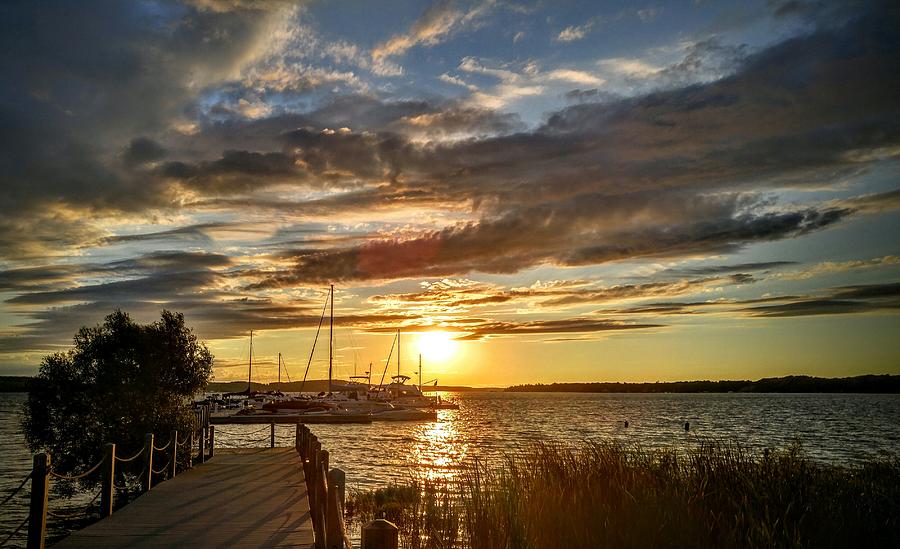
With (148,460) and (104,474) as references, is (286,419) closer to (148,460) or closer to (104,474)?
(148,460)

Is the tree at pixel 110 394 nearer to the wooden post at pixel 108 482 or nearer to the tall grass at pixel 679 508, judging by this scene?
the wooden post at pixel 108 482

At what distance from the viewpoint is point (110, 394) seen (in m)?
22.0

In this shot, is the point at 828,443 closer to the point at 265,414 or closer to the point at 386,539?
the point at 265,414

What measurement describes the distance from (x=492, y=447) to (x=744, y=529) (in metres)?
37.8

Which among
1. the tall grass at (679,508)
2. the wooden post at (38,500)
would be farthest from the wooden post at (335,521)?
the wooden post at (38,500)

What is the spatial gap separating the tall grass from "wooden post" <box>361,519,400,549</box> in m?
4.90

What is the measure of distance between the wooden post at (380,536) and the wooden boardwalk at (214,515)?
234 inches

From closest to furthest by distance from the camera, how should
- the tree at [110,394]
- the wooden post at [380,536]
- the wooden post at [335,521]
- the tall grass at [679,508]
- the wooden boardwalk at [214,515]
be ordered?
1. the wooden post at [380,536]
2. the wooden post at [335,521]
3. the tall grass at [679,508]
4. the wooden boardwalk at [214,515]
5. the tree at [110,394]

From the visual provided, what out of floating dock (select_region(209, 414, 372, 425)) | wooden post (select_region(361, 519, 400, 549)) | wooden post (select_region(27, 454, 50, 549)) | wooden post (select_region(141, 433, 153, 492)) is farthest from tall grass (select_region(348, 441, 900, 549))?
floating dock (select_region(209, 414, 372, 425))

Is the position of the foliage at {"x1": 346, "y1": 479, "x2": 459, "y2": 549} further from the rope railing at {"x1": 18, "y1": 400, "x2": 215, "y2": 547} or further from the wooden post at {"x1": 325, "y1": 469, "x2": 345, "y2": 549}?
the wooden post at {"x1": 325, "y1": 469, "x2": 345, "y2": 549}

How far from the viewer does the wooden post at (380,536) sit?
4531 millimetres

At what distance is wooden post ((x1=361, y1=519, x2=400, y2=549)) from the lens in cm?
453

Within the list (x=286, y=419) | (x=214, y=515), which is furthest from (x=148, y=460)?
(x=286, y=419)

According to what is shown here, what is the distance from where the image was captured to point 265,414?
6819 cm
